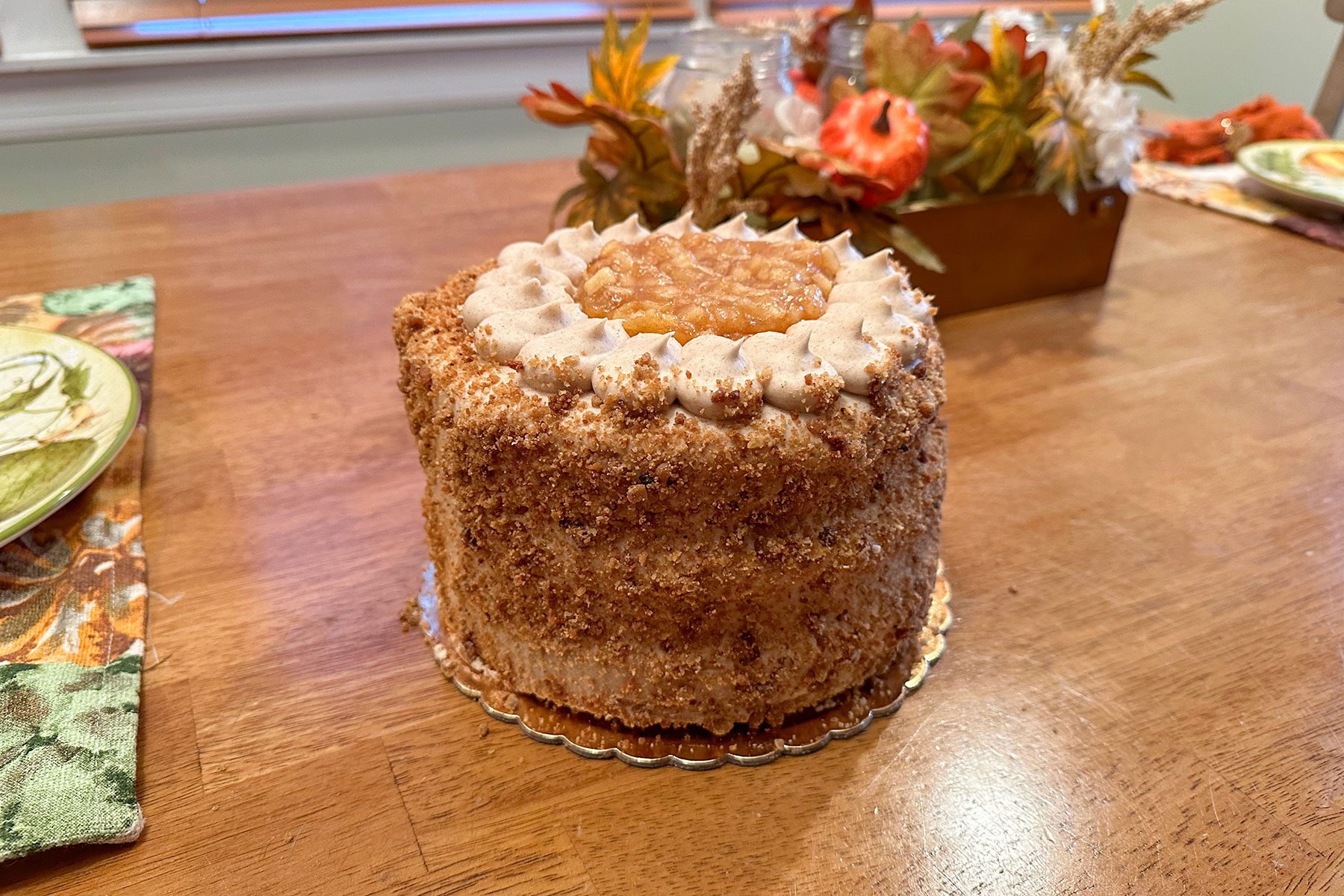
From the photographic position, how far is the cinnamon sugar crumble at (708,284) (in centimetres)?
87

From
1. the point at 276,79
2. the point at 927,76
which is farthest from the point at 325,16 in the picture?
the point at 927,76

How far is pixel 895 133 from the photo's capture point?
4.84 ft

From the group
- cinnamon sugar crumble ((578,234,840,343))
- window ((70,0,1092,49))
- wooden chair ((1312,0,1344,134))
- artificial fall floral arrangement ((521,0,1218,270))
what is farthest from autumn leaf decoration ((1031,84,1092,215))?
wooden chair ((1312,0,1344,134))

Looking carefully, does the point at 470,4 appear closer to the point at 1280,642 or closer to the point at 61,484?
the point at 61,484

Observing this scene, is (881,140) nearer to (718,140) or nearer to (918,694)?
(718,140)

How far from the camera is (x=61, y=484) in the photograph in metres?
1.07

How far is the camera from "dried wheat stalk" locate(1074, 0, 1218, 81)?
1.53 meters

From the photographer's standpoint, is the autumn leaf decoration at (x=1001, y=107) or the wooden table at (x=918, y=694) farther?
the autumn leaf decoration at (x=1001, y=107)

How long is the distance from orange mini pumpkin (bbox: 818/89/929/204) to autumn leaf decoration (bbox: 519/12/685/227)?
251 millimetres

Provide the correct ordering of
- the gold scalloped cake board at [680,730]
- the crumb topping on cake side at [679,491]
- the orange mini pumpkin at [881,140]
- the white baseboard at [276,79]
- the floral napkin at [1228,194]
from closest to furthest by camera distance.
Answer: the crumb topping on cake side at [679,491] → the gold scalloped cake board at [680,730] → the orange mini pumpkin at [881,140] → the floral napkin at [1228,194] → the white baseboard at [276,79]

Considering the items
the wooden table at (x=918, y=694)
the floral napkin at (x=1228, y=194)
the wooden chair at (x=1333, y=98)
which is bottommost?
the wooden table at (x=918, y=694)

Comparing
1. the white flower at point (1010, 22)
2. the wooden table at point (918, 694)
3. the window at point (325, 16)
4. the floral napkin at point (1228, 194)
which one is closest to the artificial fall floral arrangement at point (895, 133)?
the white flower at point (1010, 22)

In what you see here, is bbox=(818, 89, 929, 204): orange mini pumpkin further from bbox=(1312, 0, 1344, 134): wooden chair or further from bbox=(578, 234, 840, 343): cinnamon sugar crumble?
bbox=(1312, 0, 1344, 134): wooden chair

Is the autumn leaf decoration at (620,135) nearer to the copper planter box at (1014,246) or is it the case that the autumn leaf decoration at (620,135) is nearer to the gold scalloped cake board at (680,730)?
the copper planter box at (1014,246)
